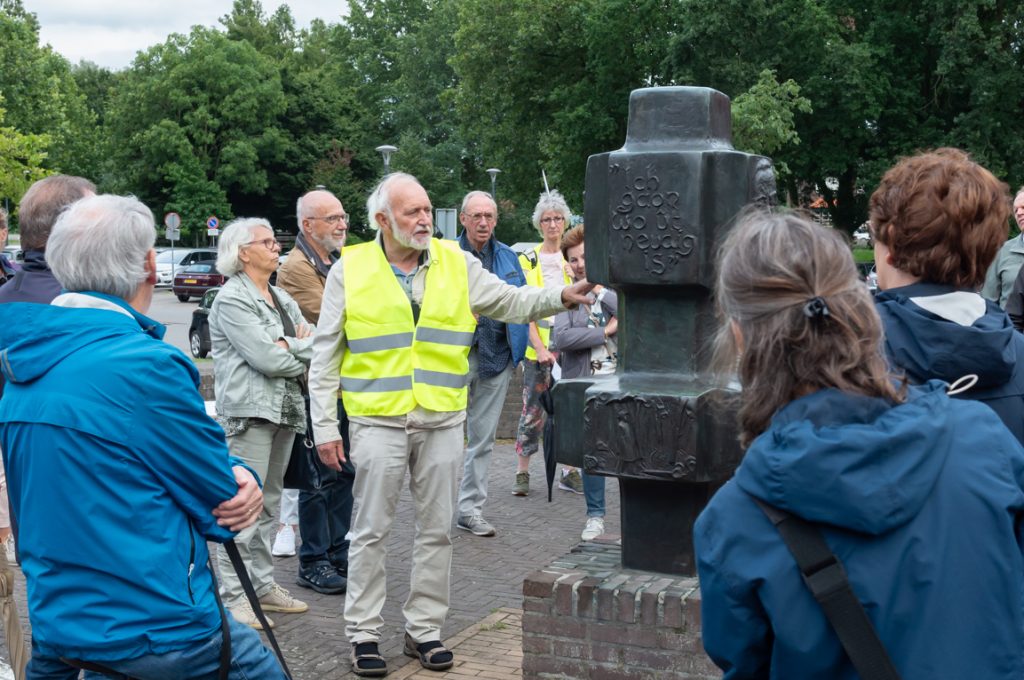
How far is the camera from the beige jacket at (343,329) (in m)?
5.21

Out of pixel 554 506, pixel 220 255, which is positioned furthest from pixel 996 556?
pixel 554 506

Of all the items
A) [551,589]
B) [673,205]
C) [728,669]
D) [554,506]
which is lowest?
[554,506]

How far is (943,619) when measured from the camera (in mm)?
1869

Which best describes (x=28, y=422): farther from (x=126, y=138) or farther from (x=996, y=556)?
(x=126, y=138)

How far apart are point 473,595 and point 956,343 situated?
4.05 metres

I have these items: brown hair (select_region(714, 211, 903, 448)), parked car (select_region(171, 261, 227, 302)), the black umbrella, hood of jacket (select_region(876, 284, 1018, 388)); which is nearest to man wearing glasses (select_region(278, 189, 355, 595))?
the black umbrella

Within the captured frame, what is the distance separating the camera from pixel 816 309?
6.26ft

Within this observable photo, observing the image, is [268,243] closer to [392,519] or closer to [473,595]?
[392,519]

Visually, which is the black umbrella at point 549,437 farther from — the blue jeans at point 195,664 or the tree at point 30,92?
the tree at point 30,92

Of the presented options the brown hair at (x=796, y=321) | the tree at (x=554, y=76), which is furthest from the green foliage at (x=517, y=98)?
the brown hair at (x=796, y=321)

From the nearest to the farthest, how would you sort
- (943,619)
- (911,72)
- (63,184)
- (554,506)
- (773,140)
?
(943,619) < (63,184) < (554,506) < (773,140) < (911,72)

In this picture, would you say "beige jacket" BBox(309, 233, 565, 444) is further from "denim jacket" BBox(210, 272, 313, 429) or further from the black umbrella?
"denim jacket" BBox(210, 272, 313, 429)

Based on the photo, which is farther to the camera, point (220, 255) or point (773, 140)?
point (773, 140)

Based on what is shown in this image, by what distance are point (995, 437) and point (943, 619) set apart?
0.30 meters
